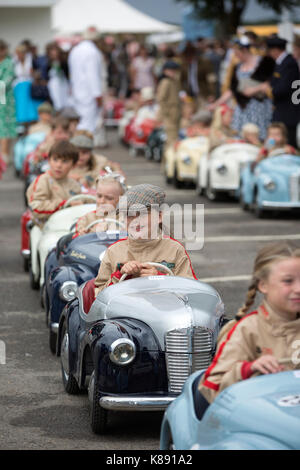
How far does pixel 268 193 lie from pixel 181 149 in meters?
3.46

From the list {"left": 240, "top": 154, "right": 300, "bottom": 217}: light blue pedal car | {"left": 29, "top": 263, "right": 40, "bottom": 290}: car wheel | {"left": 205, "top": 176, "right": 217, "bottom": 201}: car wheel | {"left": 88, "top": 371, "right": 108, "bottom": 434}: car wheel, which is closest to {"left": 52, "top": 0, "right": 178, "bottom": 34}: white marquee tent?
{"left": 205, "top": 176, "right": 217, "bottom": 201}: car wheel

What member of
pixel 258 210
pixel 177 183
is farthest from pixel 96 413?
pixel 177 183

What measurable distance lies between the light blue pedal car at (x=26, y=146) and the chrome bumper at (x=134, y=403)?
10804mm

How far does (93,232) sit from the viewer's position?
7.42 meters

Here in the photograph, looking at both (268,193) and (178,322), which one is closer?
(178,322)

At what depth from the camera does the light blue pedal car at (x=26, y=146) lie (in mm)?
15930

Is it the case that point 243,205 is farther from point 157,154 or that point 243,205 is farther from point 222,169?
point 157,154

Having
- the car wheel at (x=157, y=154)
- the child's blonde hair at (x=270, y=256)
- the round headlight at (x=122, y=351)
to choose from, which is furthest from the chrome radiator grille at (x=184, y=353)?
the car wheel at (x=157, y=154)

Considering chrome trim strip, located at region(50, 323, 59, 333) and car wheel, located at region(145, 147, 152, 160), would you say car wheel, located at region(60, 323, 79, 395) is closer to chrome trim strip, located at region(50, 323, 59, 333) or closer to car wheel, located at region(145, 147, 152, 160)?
chrome trim strip, located at region(50, 323, 59, 333)

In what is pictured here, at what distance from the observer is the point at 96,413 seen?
5238 mm

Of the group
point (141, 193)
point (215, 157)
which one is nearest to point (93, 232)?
point (141, 193)

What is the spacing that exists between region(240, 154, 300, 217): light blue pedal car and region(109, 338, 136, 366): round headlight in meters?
7.82

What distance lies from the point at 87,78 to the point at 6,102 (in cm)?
198

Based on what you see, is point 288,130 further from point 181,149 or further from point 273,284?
point 273,284
